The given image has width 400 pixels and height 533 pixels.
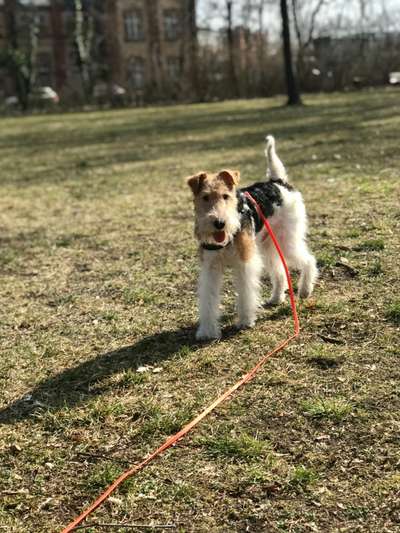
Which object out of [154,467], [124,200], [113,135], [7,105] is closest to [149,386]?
[154,467]

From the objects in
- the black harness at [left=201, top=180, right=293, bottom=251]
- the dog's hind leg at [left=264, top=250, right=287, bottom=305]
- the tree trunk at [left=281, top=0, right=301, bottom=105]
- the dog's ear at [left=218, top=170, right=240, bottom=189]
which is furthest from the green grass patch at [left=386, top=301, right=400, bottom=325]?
the tree trunk at [left=281, top=0, right=301, bottom=105]

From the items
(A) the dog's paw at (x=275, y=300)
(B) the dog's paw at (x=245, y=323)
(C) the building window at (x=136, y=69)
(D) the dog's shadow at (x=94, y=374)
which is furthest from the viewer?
(C) the building window at (x=136, y=69)

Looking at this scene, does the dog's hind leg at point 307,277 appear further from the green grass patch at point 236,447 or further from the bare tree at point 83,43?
the bare tree at point 83,43

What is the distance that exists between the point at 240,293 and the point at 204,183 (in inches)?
30.5

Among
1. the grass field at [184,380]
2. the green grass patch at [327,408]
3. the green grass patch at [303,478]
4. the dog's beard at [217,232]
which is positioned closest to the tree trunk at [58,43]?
the grass field at [184,380]

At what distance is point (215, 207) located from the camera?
369 cm

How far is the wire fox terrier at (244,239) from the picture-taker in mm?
3738

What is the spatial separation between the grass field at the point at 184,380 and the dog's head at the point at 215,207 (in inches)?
29.7

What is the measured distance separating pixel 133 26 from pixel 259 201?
4494 cm

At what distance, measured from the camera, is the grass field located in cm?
255

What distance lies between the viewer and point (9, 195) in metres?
9.98

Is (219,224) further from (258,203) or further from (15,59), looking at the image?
(15,59)

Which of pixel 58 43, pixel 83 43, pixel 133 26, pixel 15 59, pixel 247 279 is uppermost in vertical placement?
pixel 133 26

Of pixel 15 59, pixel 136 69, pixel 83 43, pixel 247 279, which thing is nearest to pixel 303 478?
pixel 247 279
